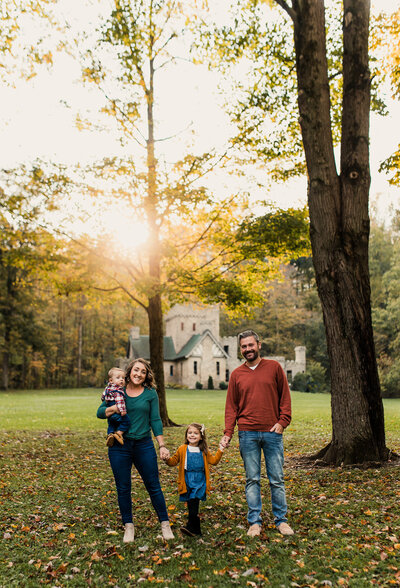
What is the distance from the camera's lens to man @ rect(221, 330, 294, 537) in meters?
5.15

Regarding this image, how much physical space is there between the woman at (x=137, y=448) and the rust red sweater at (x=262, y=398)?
828 mm

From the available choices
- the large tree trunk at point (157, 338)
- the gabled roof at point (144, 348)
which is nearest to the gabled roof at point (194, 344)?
the gabled roof at point (144, 348)

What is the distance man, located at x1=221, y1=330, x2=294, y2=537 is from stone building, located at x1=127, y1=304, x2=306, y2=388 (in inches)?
1879

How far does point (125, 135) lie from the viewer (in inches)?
582

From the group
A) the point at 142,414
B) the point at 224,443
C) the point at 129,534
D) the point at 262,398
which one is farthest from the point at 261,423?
the point at 129,534

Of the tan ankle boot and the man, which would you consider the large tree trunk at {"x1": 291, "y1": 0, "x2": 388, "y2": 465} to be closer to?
the man

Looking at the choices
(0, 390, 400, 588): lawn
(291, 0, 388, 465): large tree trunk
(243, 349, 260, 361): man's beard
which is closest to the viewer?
(0, 390, 400, 588): lawn

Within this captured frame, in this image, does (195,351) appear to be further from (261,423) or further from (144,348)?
(261,423)

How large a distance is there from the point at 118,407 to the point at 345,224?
16.6 feet

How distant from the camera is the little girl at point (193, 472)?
16.9ft

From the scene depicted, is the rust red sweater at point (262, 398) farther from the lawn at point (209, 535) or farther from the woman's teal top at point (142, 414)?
the lawn at point (209, 535)

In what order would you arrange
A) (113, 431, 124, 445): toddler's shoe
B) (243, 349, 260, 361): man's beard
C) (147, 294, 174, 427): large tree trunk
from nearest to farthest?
(113, 431, 124, 445): toddler's shoe
(243, 349, 260, 361): man's beard
(147, 294, 174, 427): large tree trunk

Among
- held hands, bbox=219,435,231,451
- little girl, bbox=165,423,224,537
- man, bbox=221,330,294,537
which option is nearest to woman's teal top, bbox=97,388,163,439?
little girl, bbox=165,423,224,537

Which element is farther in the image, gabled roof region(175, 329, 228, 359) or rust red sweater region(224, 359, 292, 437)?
gabled roof region(175, 329, 228, 359)
